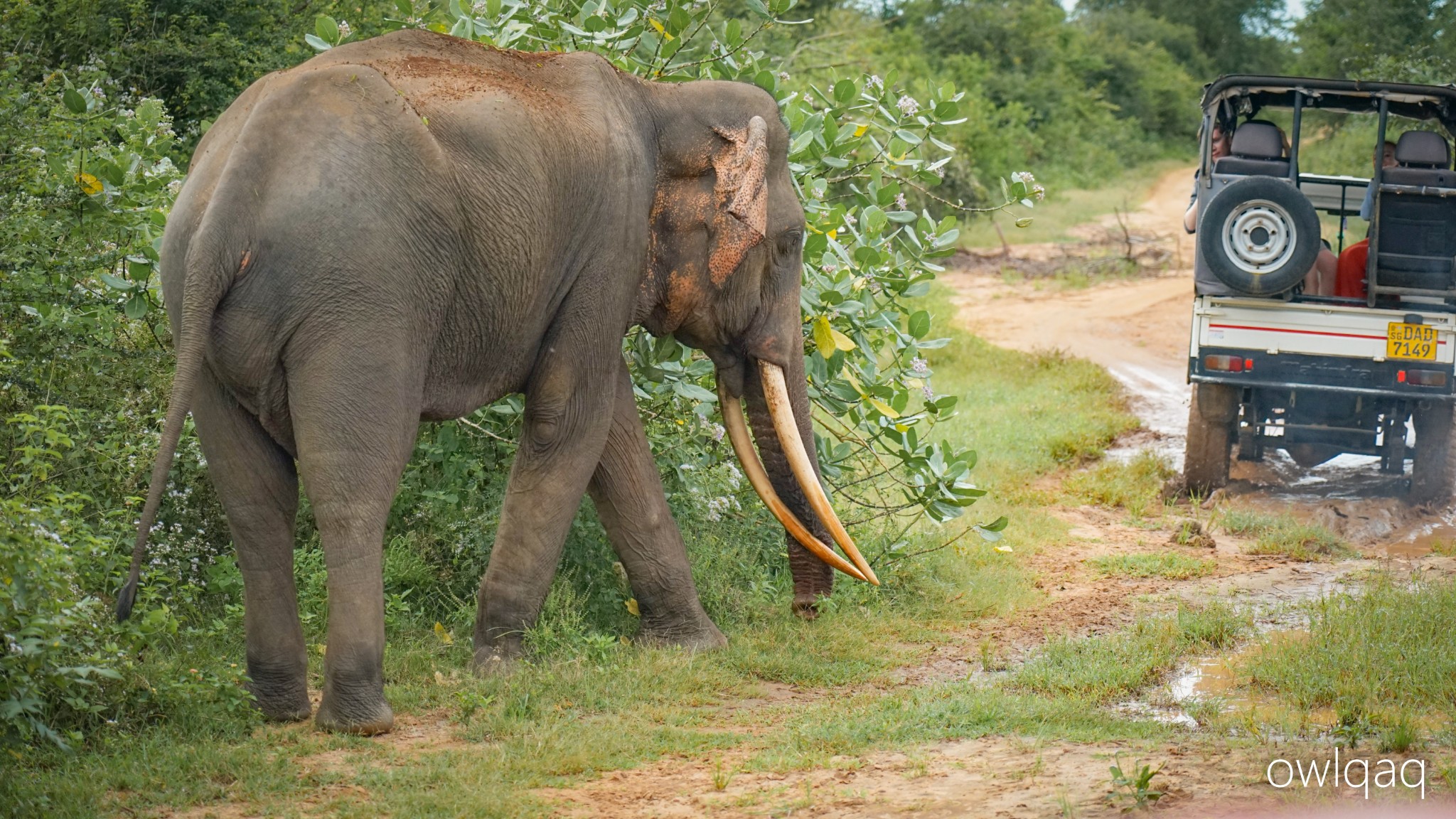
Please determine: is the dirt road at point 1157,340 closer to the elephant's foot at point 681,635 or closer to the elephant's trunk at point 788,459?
the elephant's trunk at point 788,459

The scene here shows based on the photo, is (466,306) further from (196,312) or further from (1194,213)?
(1194,213)

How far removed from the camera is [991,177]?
1048 inches

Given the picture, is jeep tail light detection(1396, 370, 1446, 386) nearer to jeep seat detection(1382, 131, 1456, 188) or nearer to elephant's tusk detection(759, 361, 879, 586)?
jeep seat detection(1382, 131, 1456, 188)

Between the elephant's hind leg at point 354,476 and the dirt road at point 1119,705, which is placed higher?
the elephant's hind leg at point 354,476

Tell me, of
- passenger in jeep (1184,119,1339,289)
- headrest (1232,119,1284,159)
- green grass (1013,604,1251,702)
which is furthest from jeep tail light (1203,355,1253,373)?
green grass (1013,604,1251,702)

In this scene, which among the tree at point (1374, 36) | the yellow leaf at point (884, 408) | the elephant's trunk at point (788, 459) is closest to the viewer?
the elephant's trunk at point (788, 459)

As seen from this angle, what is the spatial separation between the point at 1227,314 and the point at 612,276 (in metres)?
5.29

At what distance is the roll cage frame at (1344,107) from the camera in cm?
917

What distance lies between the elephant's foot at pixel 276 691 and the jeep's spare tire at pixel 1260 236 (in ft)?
20.6

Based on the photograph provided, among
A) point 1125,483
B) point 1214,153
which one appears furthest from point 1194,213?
point 1125,483

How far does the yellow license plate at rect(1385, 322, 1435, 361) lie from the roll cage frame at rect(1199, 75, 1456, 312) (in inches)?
7.8

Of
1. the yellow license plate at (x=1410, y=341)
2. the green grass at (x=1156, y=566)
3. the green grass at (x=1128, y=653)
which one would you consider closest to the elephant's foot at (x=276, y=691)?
the green grass at (x=1128, y=653)

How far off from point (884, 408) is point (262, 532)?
127 inches

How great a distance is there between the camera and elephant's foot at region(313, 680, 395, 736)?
16.2ft
